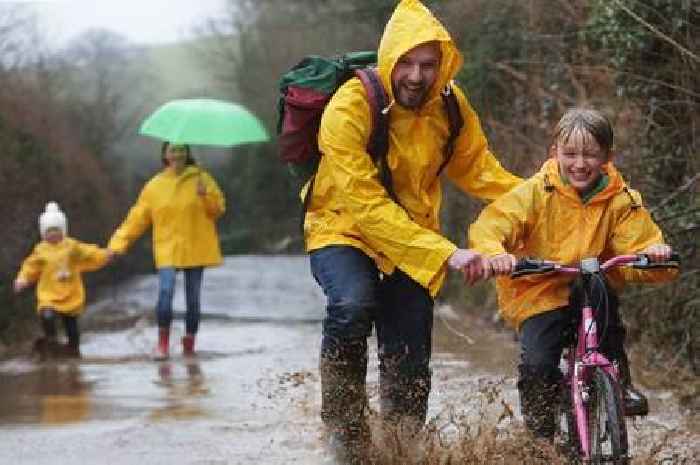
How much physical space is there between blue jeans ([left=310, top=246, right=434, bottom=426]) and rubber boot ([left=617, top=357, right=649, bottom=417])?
0.90 meters

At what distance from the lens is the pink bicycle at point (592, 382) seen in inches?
222

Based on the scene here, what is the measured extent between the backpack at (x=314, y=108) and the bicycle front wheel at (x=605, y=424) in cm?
127

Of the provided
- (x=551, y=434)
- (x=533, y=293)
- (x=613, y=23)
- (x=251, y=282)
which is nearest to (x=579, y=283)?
(x=533, y=293)

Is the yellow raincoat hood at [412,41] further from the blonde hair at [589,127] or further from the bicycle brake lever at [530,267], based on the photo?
the bicycle brake lever at [530,267]

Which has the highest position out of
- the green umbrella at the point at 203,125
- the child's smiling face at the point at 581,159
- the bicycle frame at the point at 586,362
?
the green umbrella at the point at 203,125

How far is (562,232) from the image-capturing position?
6.23 meters

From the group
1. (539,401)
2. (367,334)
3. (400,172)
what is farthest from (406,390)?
(400,172)

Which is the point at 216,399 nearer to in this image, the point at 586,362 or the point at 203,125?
the point at 586,362

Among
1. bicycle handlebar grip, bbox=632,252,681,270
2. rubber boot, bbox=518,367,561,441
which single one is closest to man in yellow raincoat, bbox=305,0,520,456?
rubber boot, bbox=518,367,561,441

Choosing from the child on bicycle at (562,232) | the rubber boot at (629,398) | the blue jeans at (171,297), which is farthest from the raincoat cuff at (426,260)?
the blue jeans at (171,297)

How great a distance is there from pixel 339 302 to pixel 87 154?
23.4m

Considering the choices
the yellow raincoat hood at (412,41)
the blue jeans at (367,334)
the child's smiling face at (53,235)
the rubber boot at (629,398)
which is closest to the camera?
the rubber boot at (629,398)

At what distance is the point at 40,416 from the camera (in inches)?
355

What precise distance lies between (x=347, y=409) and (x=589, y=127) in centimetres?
163
